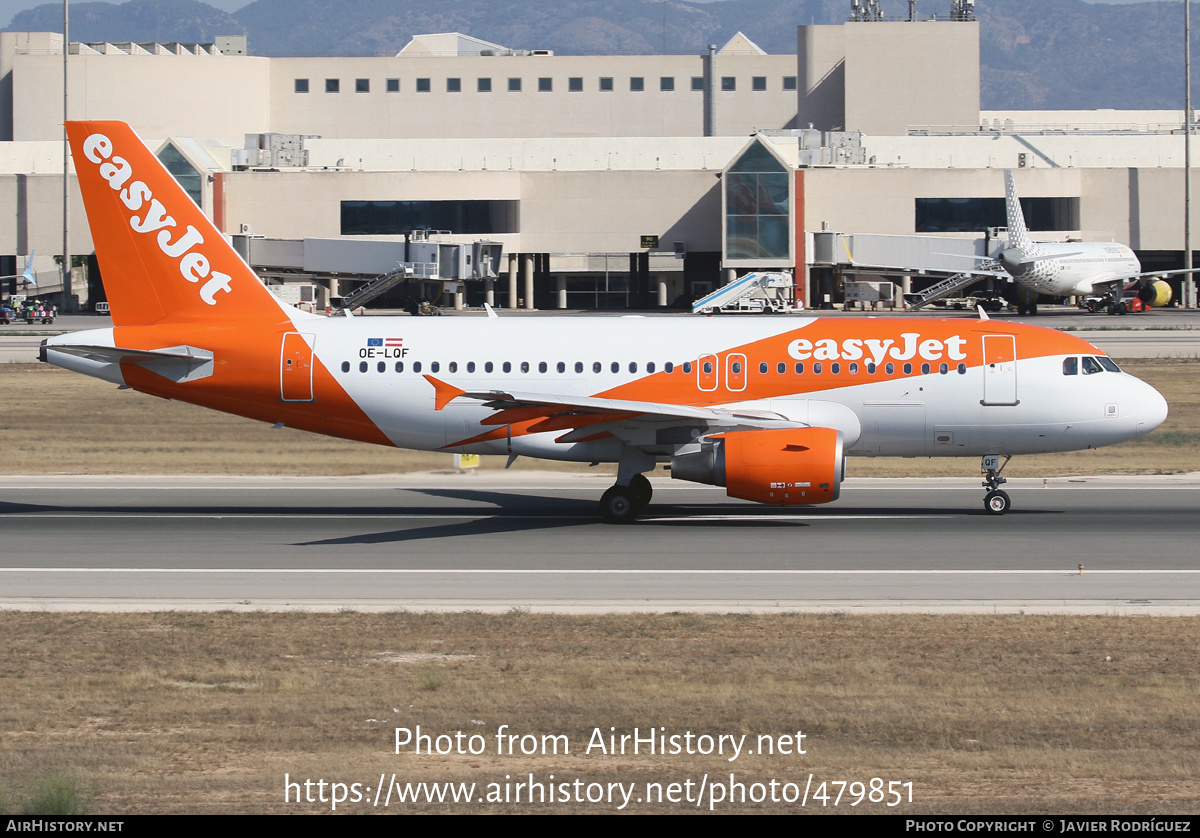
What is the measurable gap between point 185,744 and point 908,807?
698 centimetres

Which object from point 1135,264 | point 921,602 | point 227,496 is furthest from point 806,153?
point 921,602

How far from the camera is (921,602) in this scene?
66.3 ft

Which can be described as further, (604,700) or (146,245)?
(146,245)

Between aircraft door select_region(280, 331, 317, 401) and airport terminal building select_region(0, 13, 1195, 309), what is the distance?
227 ft

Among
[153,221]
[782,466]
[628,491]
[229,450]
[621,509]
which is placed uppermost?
[153,221]

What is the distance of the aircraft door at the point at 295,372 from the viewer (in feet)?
91.0

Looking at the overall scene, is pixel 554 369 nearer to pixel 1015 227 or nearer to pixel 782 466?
pixel 782 466

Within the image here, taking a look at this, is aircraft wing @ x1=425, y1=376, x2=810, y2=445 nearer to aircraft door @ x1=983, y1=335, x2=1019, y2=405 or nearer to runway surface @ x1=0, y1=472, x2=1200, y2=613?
runway surface @ x1=0, y1=472, x2=1200, y2=613

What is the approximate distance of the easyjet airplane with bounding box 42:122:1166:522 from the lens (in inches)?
1082

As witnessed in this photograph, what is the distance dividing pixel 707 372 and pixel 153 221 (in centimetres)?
1209

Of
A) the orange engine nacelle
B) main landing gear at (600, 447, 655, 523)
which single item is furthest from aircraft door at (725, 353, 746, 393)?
main landing gear at (600, 447, 655, 523)

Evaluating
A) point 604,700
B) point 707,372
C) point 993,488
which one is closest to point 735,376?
point 707,372

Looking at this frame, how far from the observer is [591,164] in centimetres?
11425

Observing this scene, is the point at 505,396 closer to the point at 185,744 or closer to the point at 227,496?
the point at 227,496
